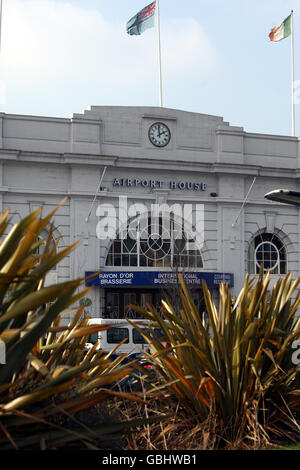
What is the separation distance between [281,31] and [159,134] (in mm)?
8426

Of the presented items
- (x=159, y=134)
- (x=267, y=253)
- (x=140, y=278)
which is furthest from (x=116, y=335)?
(x=267, y=253)

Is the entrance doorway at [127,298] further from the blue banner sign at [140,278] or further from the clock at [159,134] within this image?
the clock at [159,134]

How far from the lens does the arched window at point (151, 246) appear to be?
34469 mm

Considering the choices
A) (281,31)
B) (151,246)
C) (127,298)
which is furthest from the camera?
(281,31)

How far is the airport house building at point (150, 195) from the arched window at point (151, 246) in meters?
0.05

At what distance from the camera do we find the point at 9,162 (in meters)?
33.6

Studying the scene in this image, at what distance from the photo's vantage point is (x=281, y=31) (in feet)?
121

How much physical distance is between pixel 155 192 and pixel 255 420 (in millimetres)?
29144

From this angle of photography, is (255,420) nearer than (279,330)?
Yes

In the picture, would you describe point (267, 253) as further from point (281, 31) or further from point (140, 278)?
point (281, 31)

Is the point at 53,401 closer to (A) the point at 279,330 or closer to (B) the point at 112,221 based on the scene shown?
(A) the point at 279,330

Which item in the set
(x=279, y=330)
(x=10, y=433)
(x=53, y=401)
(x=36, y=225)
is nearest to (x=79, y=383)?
(x=53, y=401)
